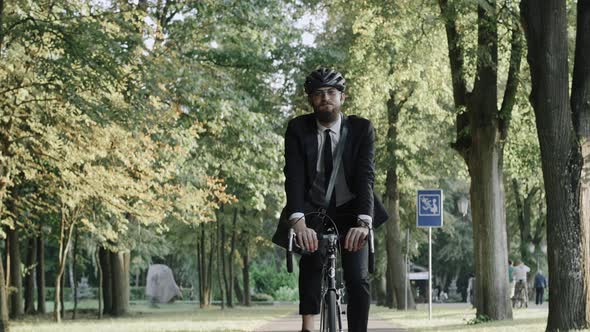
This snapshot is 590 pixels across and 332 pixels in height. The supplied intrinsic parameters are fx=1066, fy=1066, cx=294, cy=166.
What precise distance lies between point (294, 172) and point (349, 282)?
0.67 metres

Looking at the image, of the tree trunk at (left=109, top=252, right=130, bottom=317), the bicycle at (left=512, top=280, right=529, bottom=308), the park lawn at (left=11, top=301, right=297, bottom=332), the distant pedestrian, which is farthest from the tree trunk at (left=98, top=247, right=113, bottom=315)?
the distant pedestrian

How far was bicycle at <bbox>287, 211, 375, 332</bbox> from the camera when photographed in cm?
554

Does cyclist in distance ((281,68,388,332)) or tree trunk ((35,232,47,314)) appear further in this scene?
tree trunk ((35,232,47,314))

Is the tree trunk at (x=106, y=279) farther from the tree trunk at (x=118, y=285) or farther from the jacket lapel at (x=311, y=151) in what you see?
the jacket lapel at (x=311, y=151)

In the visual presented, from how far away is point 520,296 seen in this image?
3719cm

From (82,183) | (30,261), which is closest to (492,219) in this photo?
(82,183)

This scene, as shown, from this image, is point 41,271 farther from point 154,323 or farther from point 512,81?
point 512,81

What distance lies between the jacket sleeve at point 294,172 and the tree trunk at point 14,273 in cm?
2587

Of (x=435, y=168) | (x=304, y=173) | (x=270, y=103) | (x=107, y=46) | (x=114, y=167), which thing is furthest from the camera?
(x=435, y=168)

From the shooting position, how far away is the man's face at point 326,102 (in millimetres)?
5879

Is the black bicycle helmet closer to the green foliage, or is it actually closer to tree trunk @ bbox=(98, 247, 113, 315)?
tree trunk @ bbox=(98, 247, 113, 315)

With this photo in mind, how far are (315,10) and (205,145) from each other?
21.4ft

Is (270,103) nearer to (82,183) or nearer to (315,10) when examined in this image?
(315,10)

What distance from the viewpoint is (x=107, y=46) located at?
56.3 ft
